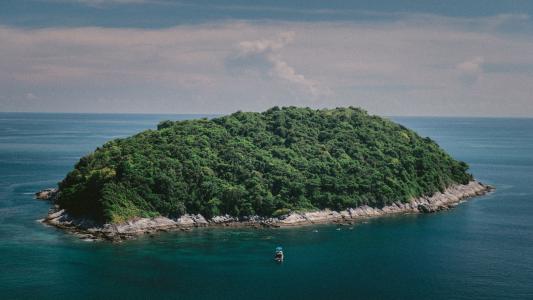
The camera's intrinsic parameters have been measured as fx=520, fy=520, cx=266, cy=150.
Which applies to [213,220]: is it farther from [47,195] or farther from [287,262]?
[47,195]

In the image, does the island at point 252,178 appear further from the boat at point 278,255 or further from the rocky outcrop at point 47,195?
the boat at point 278,255

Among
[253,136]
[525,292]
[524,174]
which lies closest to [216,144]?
[253,136]

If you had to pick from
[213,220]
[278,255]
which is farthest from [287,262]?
[213,220]

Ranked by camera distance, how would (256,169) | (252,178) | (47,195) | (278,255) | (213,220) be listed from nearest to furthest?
(278,255) < (213,220) < (252,178) < (256,169) < (47,195)

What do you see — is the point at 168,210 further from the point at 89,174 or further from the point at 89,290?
the point at 89,290

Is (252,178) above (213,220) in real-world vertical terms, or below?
above

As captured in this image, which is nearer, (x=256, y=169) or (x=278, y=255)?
(x=278, y=255)

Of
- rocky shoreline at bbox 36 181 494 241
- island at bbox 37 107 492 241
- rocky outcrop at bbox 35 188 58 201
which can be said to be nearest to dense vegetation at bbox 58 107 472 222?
island at bbox 37 107 492 241

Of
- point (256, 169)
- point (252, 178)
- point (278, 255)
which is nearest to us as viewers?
point (278, 255)
